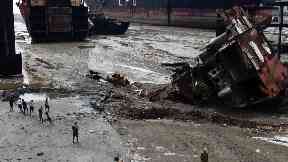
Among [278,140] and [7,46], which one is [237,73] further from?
[7,46]

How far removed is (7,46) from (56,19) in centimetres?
1471

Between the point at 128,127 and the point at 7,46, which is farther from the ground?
the point at 7,46

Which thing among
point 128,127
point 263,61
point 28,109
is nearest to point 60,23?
point 28,109

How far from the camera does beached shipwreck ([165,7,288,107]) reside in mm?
12445

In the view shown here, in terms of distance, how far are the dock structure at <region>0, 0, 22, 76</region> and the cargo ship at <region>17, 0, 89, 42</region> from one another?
13.8 m

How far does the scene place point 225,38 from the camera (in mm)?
13945

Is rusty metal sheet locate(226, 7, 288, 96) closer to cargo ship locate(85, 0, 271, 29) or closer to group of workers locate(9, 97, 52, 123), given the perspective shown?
group of workers locate(9, 97, 52, 123)

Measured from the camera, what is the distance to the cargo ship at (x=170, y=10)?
4481 centimetres

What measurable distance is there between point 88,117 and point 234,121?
12.4 ft

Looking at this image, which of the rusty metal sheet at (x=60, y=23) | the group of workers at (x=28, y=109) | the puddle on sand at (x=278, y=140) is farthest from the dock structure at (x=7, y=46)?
the rusty metal sheet at (x=60, y=23)

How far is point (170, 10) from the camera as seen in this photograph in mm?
51750

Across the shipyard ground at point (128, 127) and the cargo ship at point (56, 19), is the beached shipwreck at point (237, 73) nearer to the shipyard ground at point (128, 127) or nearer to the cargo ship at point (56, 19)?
the shipyard ground at point (128, 127)

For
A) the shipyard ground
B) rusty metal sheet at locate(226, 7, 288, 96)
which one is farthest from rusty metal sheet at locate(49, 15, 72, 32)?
rusty metal sheet at locate(226, 7, 288, 96)

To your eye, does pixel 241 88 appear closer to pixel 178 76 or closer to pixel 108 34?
pixel 178 76
